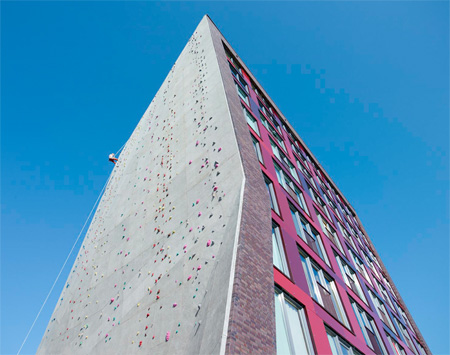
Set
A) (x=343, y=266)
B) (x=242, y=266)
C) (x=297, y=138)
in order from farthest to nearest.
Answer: (x=297, y=138) < (x=343, y=266) < (x=242, y=266)

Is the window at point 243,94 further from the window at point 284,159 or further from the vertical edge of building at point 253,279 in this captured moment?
the vertical edge of building at point 253,279

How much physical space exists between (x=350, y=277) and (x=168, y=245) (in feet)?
39.4

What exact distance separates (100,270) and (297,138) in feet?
66.0

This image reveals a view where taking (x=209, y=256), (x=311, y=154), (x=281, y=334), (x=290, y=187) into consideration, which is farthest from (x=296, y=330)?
(x=311, y=154)

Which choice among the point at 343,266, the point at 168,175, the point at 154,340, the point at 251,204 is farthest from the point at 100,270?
the point at 343,266

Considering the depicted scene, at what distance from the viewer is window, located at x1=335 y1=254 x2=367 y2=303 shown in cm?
1611

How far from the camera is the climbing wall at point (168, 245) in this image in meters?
7.48

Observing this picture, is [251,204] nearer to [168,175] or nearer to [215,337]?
[215,337]

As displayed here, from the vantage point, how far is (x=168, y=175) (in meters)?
13.5

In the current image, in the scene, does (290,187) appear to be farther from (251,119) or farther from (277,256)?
(277,256)

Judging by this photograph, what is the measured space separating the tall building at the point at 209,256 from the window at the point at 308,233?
109 mm

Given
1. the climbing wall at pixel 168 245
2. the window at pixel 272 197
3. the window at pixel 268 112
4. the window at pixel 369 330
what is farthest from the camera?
the window at pixel 268 112

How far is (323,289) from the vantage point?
1206 centimetres

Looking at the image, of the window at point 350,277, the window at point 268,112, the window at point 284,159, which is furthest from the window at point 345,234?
the window at point 268,112
